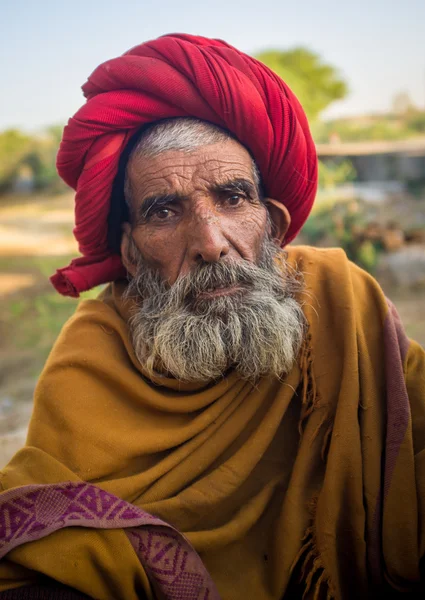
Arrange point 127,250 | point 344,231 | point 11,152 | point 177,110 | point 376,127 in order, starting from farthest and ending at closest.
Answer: point 376,127 < point 11,152 < point 344,231 < point 127,250 < point 177,110

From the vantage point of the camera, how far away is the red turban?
2.13 meters

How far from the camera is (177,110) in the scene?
7.22 feet

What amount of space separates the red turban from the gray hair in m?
0.03

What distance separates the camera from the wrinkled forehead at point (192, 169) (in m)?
2.17

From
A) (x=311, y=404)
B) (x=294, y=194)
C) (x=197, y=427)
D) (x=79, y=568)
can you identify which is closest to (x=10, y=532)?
(x=79, y=568)

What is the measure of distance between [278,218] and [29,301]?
729cm

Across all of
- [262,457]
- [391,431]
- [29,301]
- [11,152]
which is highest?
[391,431]

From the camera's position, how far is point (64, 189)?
14.4 m

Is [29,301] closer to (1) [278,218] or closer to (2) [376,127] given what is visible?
(1) [278,218]

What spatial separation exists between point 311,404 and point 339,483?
306mm

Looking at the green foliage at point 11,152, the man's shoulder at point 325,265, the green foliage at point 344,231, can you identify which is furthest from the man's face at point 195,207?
the green foliage at point 11,152

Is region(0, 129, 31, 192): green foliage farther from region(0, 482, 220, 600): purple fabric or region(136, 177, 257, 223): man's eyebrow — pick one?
region(0, 482, 220, 600): purple fabric

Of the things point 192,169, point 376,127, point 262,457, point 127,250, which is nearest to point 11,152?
point 376,127

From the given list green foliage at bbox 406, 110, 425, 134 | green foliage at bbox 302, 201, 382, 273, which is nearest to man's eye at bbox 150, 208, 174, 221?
green foliage at bbox 302, 201, 382, 273
